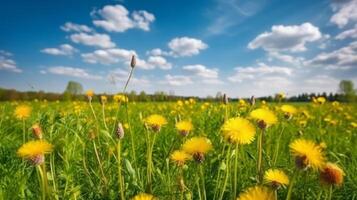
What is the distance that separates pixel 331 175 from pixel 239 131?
1.44 feet

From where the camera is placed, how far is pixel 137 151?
Result: 9.53 ft

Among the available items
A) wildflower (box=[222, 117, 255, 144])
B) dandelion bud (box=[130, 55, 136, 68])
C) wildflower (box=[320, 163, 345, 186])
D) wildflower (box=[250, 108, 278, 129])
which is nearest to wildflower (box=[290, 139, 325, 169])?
wildflower (box=[320, 163, 345, 186])

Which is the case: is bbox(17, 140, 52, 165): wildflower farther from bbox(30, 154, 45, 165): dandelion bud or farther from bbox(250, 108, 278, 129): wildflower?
bbox(250, 108, 278, 129): wildflower

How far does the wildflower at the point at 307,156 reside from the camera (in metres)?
1.21

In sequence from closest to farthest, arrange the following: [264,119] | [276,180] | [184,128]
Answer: [276,180] → [264,119] → [184,128]

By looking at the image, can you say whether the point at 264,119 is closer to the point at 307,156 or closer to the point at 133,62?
the point at 307,156

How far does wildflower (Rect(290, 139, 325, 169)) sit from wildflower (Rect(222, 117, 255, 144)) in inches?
10.8

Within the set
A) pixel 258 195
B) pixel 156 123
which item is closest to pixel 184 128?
pixel 156 123

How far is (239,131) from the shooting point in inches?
60.1

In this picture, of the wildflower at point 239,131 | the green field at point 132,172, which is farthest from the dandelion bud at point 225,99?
the wildflower at point 239,131

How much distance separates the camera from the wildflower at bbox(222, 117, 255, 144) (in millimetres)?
1506

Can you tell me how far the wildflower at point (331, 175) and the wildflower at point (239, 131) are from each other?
0.35 metres

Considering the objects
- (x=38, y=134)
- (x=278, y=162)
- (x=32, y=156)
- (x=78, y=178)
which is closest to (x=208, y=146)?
(x=32, y=156)

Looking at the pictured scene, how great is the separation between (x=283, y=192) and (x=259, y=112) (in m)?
0.65
